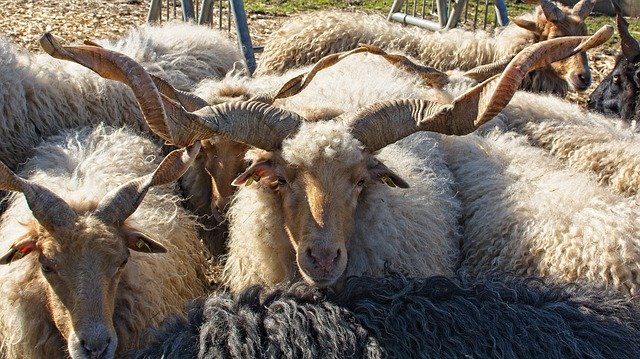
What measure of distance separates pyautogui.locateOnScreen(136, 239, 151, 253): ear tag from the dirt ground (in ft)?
19.2

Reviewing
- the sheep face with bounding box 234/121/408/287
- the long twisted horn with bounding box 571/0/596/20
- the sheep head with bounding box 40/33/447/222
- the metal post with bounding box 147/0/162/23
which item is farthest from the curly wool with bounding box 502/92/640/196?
the metal post with bounding box 147/0/162/23

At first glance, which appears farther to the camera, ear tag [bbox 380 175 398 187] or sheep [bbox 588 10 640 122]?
sheep [bbox 588 10 640 122]

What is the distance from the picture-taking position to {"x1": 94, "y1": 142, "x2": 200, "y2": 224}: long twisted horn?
142 inches

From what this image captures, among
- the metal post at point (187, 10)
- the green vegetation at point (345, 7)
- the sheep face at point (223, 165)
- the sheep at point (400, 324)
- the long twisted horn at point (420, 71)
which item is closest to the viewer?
the sheep at point (400, 324)

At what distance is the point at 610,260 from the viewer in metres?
3.76

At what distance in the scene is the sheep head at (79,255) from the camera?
3.39 metres

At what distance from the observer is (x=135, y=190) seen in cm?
370

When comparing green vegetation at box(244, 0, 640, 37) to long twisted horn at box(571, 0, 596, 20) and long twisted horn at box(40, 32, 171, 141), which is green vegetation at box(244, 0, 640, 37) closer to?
long twisted horn at box(571, 0, 596, 20)

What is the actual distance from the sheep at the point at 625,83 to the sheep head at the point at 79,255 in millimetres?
4512

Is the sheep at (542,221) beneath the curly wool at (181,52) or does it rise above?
above

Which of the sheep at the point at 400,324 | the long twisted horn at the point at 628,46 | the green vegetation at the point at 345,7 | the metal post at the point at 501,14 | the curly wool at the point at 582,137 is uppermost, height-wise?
the sheep at the point at 400,324

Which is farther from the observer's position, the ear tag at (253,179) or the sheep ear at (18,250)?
the ear tag at (253,179)

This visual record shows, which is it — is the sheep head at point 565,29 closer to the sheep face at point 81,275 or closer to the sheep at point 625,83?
the sheep at point 625,83

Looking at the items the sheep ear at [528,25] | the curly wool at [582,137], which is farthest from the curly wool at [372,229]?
the sheep ear at [528,25]
